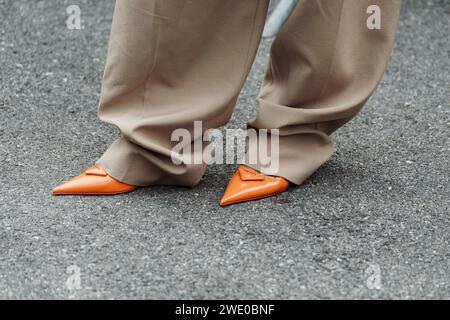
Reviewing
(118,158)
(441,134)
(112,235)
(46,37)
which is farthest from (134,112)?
(46,37)

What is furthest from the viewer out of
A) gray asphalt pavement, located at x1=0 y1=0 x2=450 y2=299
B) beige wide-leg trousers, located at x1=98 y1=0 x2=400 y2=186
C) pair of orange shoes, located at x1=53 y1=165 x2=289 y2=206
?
pair of orange shoes, located at x1=53 y1=165 x2=289 y2=206

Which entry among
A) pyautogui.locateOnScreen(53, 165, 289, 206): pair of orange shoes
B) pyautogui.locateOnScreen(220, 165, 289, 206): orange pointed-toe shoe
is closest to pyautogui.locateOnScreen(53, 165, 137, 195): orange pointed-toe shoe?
pyautogui.locateOnScreen(53, 165, 289, 206): pair of orange shoes

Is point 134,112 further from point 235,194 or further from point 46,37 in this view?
point 46,37

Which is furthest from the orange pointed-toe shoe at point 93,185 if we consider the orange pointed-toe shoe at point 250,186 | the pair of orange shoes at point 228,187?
the orange pointed-toe shoe at point 250,186

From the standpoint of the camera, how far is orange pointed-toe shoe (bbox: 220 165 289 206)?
218cm

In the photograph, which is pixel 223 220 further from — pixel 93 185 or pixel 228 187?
pixel 93 185

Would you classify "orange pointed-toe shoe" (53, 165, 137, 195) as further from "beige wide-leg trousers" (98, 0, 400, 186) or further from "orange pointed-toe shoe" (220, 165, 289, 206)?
"orange pointed-toe shoe" (220, 165, 289, 206)

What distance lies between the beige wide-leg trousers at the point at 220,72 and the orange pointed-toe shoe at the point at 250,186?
0.02 metres

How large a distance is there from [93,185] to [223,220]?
33 centimetres

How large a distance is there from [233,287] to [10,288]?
438 mm

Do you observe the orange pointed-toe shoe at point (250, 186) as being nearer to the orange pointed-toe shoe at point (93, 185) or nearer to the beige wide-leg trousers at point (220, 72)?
the beige wide-leg trousers at point (220, 72)

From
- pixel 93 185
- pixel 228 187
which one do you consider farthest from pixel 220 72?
pixel 93 185

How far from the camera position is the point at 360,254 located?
1.97 m

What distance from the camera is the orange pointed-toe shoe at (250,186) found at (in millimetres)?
2178
